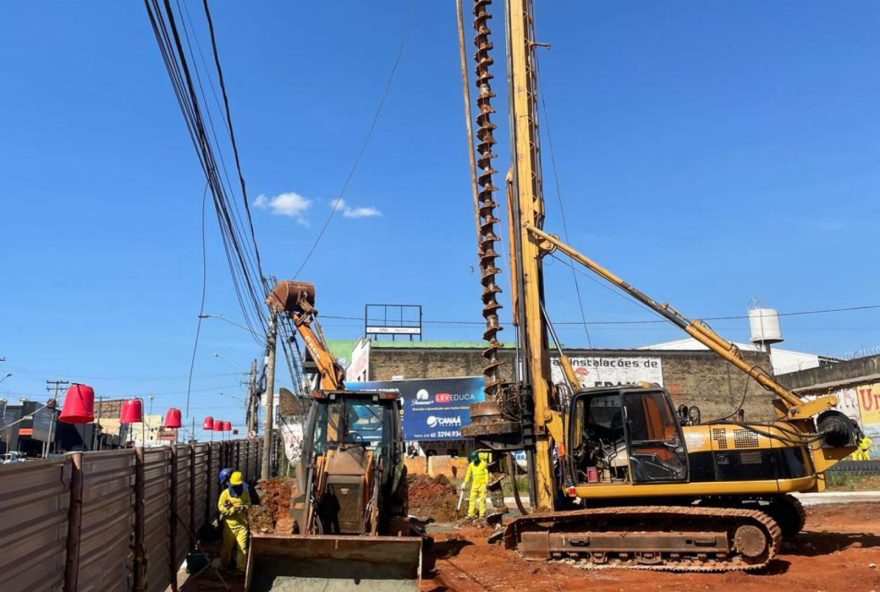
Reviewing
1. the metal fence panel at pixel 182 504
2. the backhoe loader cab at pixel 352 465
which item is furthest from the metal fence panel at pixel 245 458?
the backhoe loader cab at pixel 352 465

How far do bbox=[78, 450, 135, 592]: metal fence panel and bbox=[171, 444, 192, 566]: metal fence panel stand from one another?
2.68 m

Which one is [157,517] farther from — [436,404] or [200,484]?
[436,404]

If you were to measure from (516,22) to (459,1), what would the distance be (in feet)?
5.60

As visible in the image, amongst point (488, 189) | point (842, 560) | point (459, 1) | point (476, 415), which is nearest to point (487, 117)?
point (488, 189)

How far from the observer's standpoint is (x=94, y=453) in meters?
5.72

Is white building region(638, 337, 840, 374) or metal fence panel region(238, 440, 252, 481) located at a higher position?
white building region(638, 337, 840, 374)

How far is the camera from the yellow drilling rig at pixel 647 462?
10766 mm

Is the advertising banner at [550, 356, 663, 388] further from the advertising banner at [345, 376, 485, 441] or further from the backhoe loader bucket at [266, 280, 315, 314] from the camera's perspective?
the backhoe loader bucket at [266, 280, 315, 314]

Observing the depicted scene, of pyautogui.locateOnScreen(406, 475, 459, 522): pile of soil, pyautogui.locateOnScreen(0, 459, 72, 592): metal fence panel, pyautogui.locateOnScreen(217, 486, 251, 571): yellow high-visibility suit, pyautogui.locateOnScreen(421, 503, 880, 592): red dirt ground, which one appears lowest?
pyautogui.locateOnScreen(421, 503, 880, 592): red dirt ground

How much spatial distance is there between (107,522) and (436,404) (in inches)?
1094

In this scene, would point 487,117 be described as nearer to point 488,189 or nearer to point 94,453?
point 488,189

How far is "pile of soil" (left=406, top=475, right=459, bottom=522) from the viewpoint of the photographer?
1823cm

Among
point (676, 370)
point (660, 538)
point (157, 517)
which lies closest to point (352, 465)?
point (157, 517)

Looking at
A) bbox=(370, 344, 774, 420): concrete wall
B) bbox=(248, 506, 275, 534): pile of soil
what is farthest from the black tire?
bbox=(370, 344, 774, 420): concrete wall
